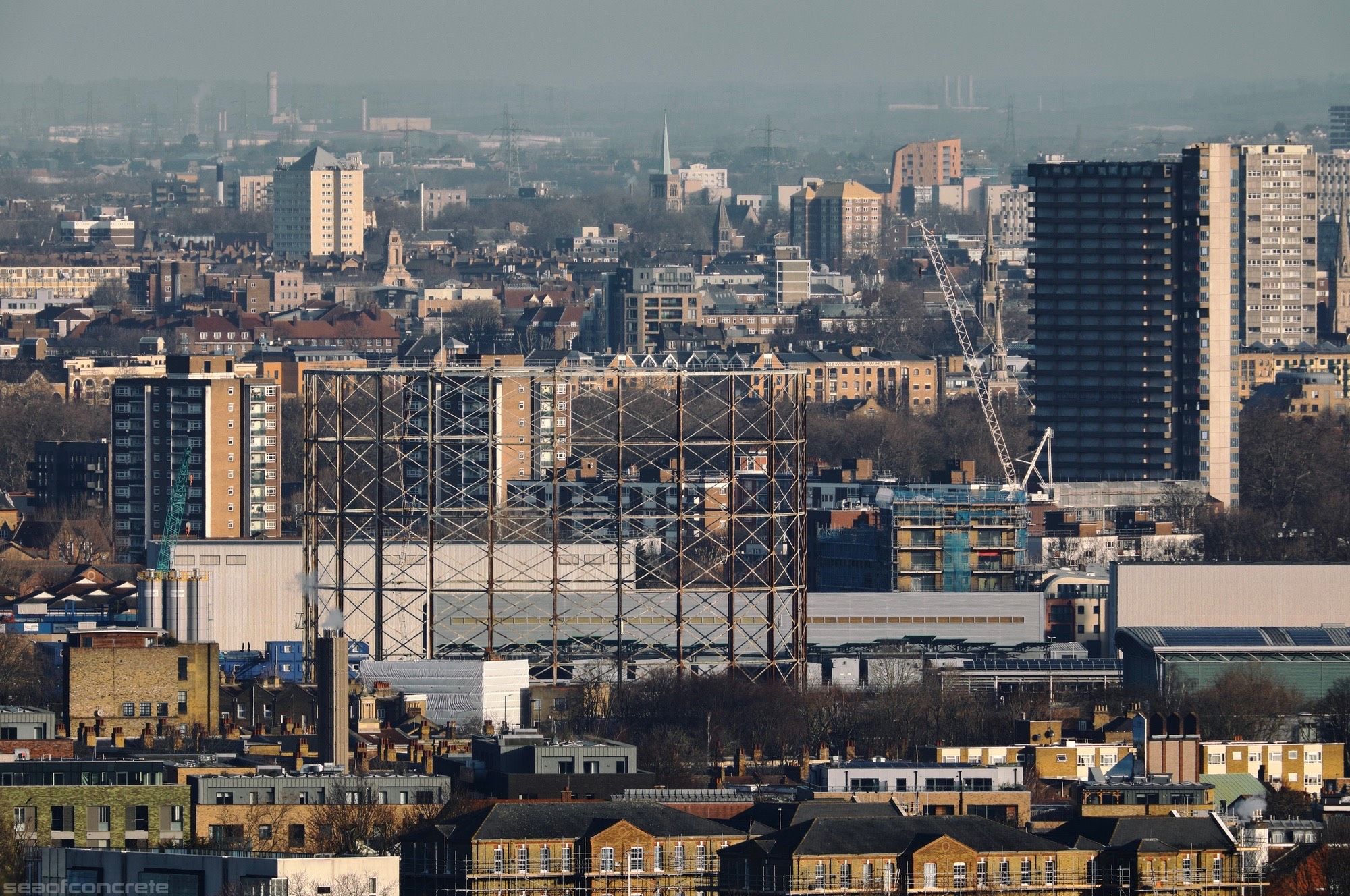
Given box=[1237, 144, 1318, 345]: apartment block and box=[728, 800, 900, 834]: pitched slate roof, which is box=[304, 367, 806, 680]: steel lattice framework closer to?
box=[728, 800, 900, 834]: pitched slate roof

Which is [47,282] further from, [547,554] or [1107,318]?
[547,554]

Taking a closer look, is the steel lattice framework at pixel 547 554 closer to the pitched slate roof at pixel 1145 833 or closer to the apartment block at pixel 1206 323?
the pitched slate roof at pixel 1145 833

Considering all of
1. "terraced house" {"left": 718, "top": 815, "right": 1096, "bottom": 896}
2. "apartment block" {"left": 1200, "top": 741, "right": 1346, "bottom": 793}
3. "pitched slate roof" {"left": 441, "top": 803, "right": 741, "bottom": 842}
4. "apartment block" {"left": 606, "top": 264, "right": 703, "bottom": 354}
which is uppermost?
"apartment block" {"left": 606, "top": 264, "right": 703, "bottom": 354}

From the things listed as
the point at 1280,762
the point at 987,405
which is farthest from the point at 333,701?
the point at 987,405

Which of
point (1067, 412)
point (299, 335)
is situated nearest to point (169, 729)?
point (1067, 412)

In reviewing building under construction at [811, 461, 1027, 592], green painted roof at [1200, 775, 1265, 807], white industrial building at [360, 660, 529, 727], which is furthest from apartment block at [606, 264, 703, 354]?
green painted roof at [1200, 775, 1265, 807]

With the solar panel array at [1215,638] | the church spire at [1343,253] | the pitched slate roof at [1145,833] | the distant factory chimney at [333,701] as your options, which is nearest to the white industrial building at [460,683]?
the distant factory chimney at [333,701]
